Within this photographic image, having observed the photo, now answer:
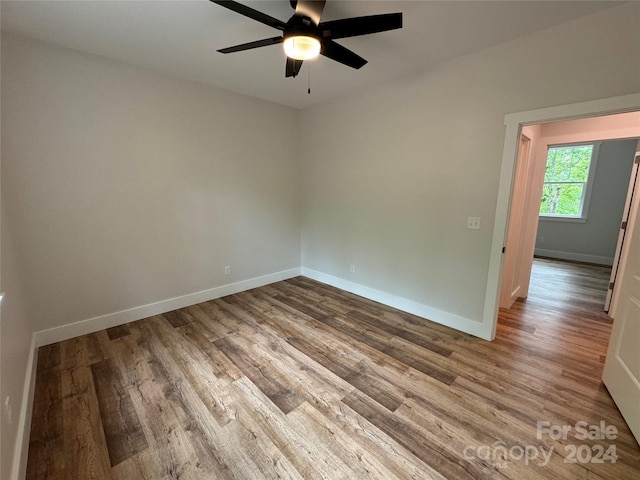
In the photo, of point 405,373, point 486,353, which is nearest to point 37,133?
point 405,373

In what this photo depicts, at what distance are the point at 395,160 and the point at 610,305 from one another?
3270 mm

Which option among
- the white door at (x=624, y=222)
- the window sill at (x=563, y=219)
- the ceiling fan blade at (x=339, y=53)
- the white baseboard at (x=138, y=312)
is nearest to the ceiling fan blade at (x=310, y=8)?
the ceiling fan blade at (x=339, y=53)

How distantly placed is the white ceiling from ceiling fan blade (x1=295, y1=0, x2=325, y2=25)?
41 cm

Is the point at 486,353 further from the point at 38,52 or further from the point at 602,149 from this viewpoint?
the point at 602,149

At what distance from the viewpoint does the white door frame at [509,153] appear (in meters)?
1.94

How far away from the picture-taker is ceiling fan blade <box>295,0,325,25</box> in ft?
4.74

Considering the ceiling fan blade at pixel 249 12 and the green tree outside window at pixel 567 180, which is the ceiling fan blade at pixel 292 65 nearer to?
the ceiling fan blade at pixel 249 12

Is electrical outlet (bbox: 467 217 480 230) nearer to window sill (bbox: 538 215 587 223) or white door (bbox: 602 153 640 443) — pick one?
white door (bbox: 602 153 640 443)

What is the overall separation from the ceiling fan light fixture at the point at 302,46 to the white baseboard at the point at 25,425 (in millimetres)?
2649

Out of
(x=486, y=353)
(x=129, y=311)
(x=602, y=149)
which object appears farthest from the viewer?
(x=602, y=149)

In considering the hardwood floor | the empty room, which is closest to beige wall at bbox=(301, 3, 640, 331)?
the empty room

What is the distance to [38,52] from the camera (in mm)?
2289

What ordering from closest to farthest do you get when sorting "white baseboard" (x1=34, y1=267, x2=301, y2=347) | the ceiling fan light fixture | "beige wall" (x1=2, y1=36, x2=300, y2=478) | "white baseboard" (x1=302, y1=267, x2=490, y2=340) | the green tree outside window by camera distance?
the ceiling fan light fixture → "beige wall" (x1=2, y1=36, x2=300, y2=478) → "white baseboard" (x1=34, y1=267, x2=301, y2=347) → "white baseboard" (x1=302, y1=267, x2=490, y2=340) → the green tree outside window

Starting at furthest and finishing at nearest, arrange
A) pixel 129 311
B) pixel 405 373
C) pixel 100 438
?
pixel 129 311, pixel 405 373, pixel 100 438
